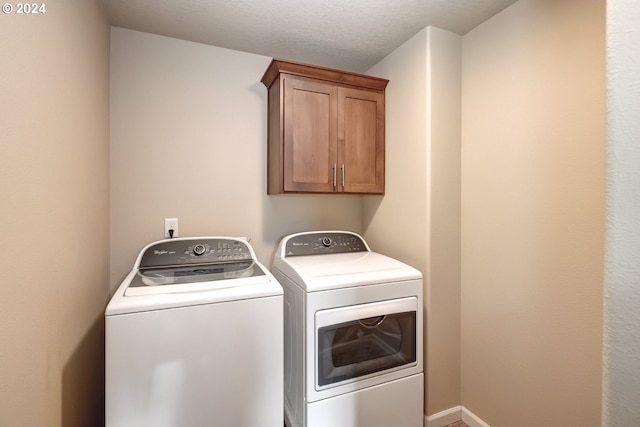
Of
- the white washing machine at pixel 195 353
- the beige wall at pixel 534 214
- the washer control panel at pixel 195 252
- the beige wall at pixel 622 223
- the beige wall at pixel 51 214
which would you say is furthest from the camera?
the washer control panel at pixel 195 252

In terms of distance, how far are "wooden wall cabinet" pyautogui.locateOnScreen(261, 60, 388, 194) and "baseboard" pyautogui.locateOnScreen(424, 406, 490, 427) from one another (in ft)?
4.95

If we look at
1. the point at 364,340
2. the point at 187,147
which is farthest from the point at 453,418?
the point at 187,147

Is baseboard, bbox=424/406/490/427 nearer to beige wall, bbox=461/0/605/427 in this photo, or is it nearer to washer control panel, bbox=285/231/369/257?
beige wall, bbox=461/0/605/427

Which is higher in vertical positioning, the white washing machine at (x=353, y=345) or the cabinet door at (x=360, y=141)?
the cabinet door at (x=360, y=141)

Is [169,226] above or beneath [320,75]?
beneath

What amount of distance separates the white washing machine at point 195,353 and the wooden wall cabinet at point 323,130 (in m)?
0.80

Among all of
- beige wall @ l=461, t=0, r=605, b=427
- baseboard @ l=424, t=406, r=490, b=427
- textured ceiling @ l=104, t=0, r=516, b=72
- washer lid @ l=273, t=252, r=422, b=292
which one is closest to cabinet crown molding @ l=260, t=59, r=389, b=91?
textured ceiling @ l=104, t=0, r=516, b=72

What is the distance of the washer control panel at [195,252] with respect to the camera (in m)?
1.65

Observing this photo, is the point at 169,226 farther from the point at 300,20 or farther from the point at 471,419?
the point at 471,419

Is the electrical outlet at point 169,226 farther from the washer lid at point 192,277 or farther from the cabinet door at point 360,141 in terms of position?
the cabinet door at point 360,141

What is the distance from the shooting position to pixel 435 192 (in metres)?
1.71

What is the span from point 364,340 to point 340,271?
15.2 inches

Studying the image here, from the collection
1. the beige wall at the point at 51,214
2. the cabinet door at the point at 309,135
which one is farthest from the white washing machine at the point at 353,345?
the beige wall at the point at 51,214

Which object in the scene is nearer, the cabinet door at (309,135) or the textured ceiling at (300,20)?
the textured ceiling at (300,20)
